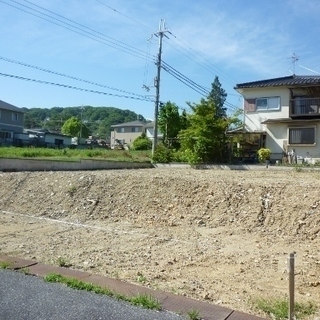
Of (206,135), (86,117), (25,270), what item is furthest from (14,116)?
(86,117)

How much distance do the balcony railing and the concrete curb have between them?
15124 millimetres

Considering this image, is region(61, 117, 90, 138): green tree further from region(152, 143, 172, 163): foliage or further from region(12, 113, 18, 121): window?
region(152, 143, 172, 163): foliage

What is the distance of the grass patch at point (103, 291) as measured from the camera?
2.51 metres

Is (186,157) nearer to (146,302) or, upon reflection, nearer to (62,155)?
(62,155)

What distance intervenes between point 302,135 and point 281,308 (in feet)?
48.1

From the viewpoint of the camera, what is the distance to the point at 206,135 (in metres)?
15.5

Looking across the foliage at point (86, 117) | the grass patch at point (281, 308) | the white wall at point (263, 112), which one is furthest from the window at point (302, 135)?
the foliage at point (86, 117)

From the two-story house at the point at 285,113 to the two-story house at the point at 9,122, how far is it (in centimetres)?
2112

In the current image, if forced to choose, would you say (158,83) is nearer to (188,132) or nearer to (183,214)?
(188,132)

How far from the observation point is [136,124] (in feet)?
159

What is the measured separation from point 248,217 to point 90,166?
9471mm

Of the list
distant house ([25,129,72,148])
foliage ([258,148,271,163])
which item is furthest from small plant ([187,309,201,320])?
distant house ([25,129,72,148])

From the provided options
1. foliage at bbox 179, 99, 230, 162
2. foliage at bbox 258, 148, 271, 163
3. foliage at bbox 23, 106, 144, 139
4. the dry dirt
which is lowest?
the dry dirt

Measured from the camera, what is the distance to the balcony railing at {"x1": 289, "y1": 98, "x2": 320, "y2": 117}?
15964 millimetres
